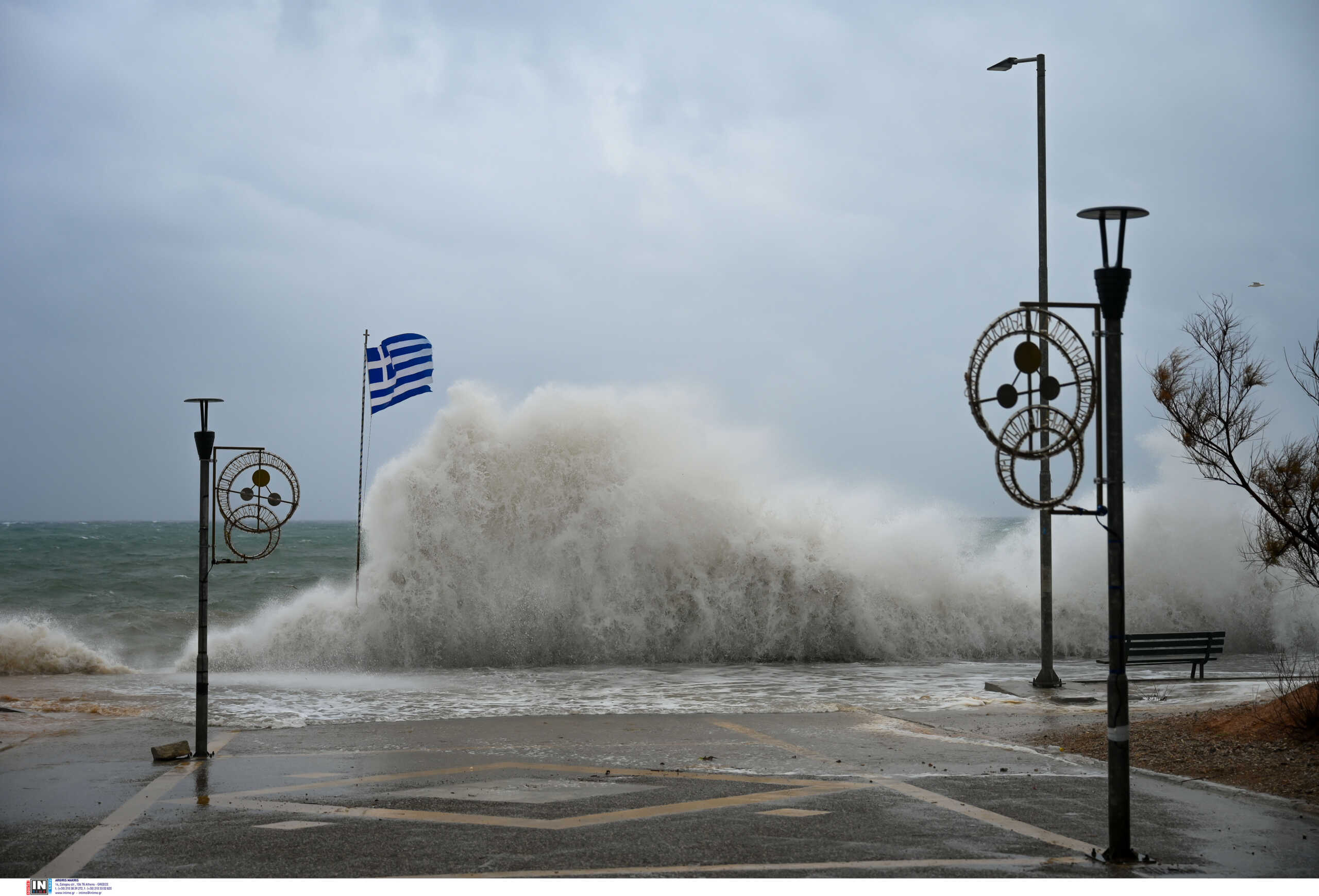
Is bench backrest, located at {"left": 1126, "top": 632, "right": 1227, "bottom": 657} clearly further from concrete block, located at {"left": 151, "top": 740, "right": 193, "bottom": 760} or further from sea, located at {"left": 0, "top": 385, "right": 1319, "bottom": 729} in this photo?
concrete block, located at {"left": 151, "top": 740, "right": 193, "bottom": 760}

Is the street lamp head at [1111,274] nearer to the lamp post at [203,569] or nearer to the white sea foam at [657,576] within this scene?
the lamp post at [203,569]

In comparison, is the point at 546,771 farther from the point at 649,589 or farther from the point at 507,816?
the point at 649,589

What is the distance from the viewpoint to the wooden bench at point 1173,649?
16641mm

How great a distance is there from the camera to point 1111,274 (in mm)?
6496

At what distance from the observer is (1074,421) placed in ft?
23.2

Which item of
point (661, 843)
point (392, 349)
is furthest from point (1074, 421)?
point (392, 349)

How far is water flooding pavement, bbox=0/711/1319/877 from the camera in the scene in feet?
21.9

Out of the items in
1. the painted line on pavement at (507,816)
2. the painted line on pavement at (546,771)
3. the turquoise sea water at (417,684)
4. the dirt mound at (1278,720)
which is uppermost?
the dirt mound at (1278,720)

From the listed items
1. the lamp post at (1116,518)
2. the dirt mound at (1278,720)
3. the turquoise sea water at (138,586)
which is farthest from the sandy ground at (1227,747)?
the turquoise sea water at (138,586)

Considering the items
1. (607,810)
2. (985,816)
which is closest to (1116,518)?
(985,816)

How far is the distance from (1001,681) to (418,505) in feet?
43.3

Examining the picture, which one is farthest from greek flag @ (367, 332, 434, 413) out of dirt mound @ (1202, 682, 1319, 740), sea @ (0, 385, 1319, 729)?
dirt mound @ (1202, 682, 1319, 740)

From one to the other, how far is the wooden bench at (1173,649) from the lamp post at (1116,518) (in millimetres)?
10688

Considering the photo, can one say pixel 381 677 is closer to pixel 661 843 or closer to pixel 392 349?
pixel 392 349
